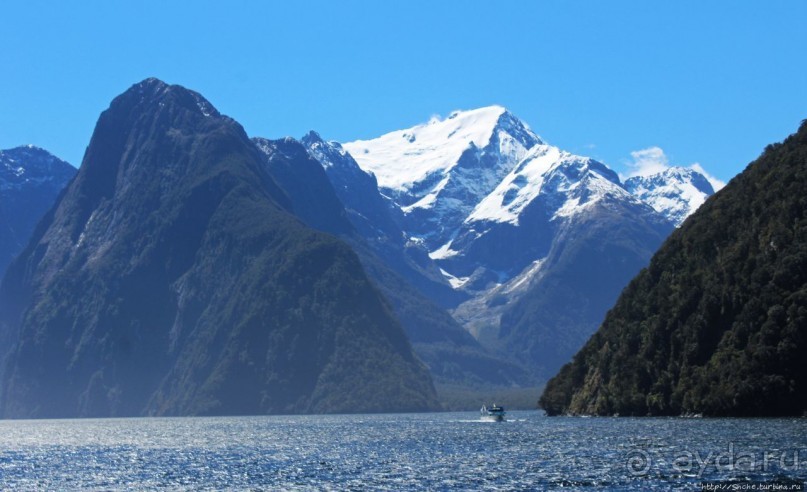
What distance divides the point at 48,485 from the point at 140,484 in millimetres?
11410

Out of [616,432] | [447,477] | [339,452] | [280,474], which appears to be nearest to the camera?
[447,477]

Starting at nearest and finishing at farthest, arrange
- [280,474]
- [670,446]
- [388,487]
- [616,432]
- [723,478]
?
[723,478], [388,487], [280,474], [670,446], [616,432]

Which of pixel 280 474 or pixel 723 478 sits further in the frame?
pixel 280 474

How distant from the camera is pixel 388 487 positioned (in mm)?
123625

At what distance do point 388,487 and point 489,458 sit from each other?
3745 cm

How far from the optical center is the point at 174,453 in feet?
642

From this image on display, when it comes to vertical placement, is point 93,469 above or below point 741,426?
below

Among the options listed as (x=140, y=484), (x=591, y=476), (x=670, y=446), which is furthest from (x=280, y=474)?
(x=670, y=446)

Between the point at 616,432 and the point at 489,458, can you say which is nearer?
the point at 489,458

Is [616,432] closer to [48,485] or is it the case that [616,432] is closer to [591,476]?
[591,476]

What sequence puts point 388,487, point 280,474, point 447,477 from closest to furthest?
point 388,487
point 447,477
point 280,474

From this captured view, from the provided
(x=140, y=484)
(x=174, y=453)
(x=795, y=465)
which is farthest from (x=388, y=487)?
(x=174, y=453)

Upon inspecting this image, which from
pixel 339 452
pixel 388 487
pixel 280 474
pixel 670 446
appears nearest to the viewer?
pixel 388 487

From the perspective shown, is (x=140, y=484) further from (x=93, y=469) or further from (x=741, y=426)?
(x=741, y=426)
